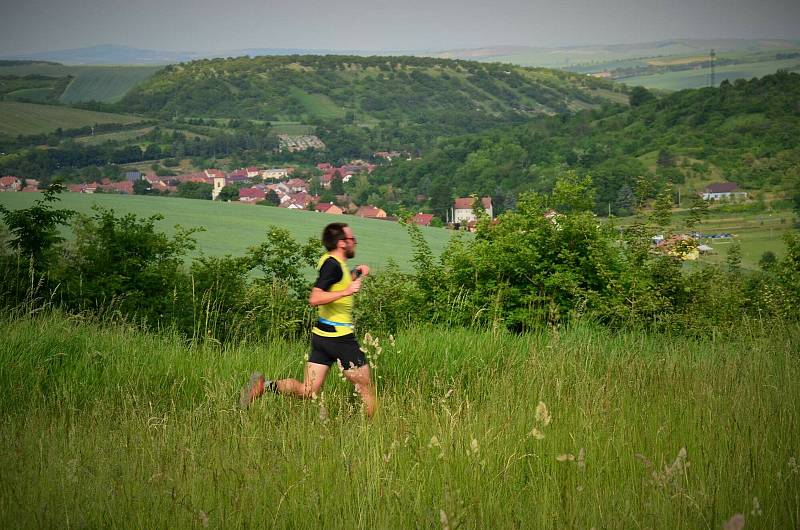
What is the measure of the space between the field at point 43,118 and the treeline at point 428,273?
4815 inches

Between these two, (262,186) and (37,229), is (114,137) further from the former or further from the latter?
(37,229)

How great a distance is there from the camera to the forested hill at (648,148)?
367ft

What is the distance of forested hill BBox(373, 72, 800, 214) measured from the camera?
112 meters

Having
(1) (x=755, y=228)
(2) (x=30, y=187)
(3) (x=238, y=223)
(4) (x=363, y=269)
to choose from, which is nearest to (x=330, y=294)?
(4) (x=363, y=269)

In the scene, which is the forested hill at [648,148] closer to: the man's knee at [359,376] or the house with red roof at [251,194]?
the house with red roof at [251,194]

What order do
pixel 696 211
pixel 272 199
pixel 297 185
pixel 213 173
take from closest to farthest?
1. pixel 696 211
2. pixel 272 199
3. pixel 297 185
4. pixel 213 173

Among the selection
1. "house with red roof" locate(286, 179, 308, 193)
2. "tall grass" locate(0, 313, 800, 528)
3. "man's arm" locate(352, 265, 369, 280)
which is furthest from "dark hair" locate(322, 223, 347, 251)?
"house with red roof" locate(286, 179, 308, 193)

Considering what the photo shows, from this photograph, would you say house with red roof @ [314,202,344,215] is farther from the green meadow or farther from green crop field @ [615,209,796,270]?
green crop field @ [615,209,796,270]

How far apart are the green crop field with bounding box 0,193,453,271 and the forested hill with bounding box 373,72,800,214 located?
34550 mm

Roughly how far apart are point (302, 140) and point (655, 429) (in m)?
176

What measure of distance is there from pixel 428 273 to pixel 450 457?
15.1 meters

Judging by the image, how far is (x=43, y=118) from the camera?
140750mm

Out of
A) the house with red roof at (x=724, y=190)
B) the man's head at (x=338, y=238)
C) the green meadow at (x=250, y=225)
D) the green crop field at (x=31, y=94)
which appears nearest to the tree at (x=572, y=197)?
the man's head at (x=338, y=238)

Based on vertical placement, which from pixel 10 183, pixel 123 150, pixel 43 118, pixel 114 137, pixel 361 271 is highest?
pixel 361 271
